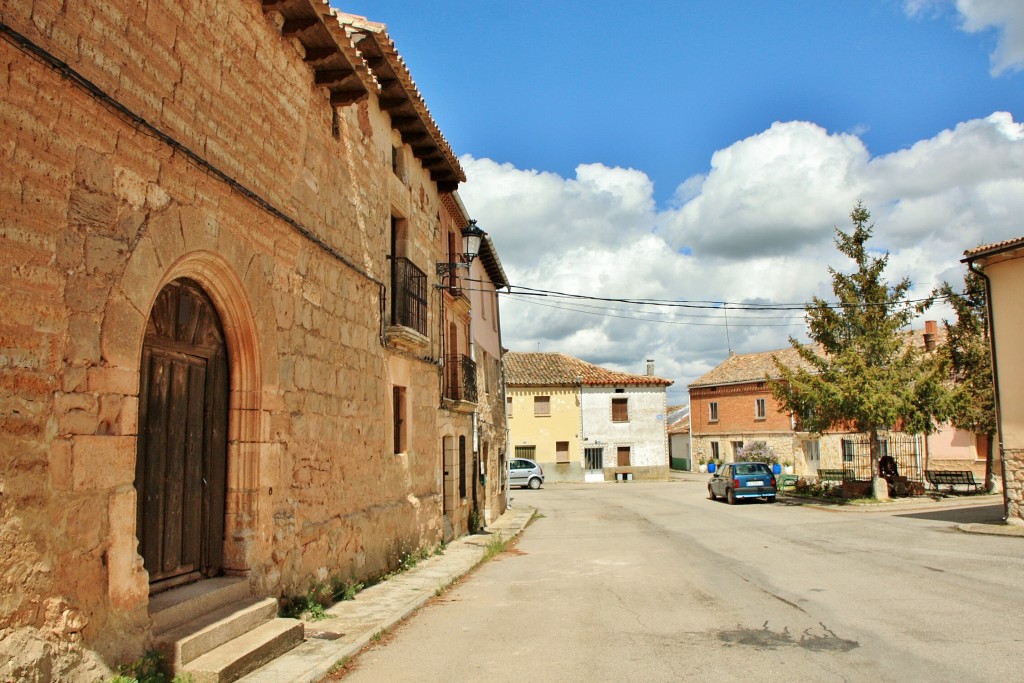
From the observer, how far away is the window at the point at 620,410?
40.7 meters

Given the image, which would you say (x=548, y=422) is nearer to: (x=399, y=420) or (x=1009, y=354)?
(x=1009, y=354)

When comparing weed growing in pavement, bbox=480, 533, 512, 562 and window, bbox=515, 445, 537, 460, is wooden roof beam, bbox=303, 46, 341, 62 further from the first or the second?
window, bbox=515, 445, 537, 460

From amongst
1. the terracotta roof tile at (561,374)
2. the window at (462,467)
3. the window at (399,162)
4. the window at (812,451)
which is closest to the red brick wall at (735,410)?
the window at (812,451)

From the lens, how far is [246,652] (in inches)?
200

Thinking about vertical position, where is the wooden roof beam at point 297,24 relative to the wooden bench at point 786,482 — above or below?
above

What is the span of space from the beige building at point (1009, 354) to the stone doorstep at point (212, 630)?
1427 cm

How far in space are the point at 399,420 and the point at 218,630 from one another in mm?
5871

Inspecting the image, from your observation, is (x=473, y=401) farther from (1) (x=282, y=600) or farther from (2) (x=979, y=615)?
(2) (x=979, y=615)

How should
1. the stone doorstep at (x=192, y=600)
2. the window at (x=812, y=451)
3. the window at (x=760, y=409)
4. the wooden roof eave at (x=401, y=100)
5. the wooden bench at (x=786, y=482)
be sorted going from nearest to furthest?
the stone doorstep at (x=192, y=600) < the wooden roof eave at (x=401, y=100) < the wooden bench at (x=786, y=482) < the window at (x=812, y=451) < the window at (x=760, y=409)

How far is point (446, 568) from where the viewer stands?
34.6 ft

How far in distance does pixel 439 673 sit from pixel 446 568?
529 centimetres

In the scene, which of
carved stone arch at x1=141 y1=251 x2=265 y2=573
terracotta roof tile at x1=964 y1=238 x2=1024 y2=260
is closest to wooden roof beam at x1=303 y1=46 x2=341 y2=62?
carved stone arch at x1=141 y1=251 x2=265 y2=573

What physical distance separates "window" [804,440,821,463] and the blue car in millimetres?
18213

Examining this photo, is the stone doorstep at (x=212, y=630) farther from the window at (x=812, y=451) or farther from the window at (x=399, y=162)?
the window at (x=812, y=451)
